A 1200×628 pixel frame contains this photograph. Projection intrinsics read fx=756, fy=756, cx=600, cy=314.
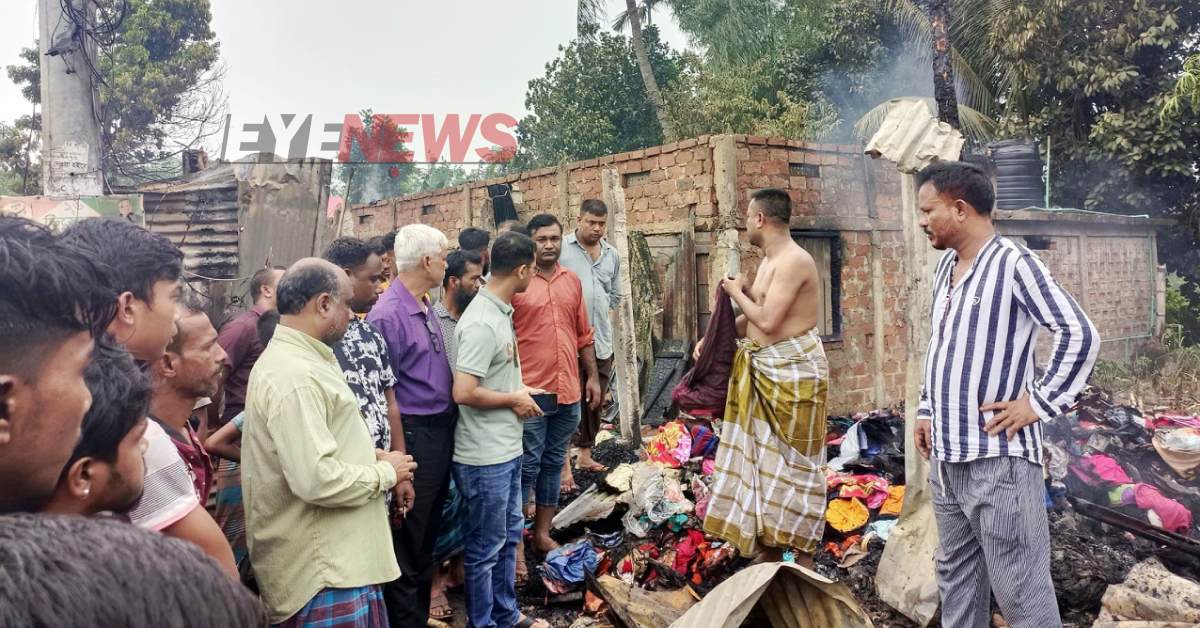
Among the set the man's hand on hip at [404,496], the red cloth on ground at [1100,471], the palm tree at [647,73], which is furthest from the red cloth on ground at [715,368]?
the palm tree at [647,73]

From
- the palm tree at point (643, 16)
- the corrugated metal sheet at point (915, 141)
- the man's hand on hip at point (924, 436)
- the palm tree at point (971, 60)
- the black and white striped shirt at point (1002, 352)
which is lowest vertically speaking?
the man's hand on hip at point (924, 436)

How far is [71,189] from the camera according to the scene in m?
5.40

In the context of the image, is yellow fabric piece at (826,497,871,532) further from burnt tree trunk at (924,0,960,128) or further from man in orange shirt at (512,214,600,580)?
burnt tree trunk at (924,0,960,128)

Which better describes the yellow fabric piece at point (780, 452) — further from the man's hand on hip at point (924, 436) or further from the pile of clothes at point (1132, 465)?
the pile of clothes at point (1132, 465)

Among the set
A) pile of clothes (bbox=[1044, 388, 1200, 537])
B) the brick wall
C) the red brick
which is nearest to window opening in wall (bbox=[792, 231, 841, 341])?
the brick wall

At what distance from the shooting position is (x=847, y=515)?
4.60 m

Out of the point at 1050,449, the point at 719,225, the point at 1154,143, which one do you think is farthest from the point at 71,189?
the point at 1154,143

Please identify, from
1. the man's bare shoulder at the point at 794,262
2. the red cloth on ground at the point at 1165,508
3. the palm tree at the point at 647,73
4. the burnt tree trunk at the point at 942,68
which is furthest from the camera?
the palm tree at the point at 647,73

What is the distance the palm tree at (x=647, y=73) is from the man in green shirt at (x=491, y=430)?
15331 mm

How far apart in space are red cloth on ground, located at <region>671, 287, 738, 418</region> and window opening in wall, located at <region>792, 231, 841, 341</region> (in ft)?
12.4

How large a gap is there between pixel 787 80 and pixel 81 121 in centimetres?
1412

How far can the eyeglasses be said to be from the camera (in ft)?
11.2

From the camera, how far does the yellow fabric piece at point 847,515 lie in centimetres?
454

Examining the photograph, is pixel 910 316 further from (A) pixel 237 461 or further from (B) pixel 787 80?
(B) pixel 787 80
